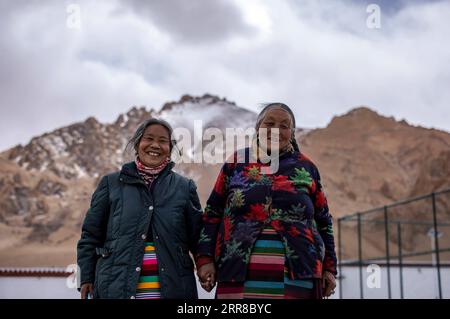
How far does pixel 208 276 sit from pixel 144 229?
358 millimetres

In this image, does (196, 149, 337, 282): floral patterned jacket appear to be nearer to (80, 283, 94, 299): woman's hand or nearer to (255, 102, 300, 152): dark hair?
(255, 102, 300, 152): dark hair

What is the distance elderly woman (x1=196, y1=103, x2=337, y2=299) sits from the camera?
2.57 m

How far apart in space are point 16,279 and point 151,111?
175ft

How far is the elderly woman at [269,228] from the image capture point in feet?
8.45

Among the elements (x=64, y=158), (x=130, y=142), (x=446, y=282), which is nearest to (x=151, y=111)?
(x=64, y=158)

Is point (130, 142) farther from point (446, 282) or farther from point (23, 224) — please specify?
point (23, 224)

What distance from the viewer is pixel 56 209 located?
39969 millimetres

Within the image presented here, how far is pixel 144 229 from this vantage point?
2.75m

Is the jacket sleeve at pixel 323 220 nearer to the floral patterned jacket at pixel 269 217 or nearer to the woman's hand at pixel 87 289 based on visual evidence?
the floral patterned jacket at pixel 269 217

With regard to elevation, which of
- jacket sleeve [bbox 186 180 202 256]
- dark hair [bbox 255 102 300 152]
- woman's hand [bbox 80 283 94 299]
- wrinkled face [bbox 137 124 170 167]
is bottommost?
woman's hand [bbox 80 283 94 299]

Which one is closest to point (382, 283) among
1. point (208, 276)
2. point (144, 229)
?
point (208, 276)

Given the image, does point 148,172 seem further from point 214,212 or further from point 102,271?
point 102,271

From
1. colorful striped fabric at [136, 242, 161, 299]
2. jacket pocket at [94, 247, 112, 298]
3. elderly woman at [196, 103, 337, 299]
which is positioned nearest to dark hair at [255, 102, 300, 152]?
elderly woman at [196, 103, 337, 299]

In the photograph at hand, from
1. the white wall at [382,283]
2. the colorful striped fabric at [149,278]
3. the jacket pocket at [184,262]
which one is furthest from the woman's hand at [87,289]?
the white wall at [382,283]
